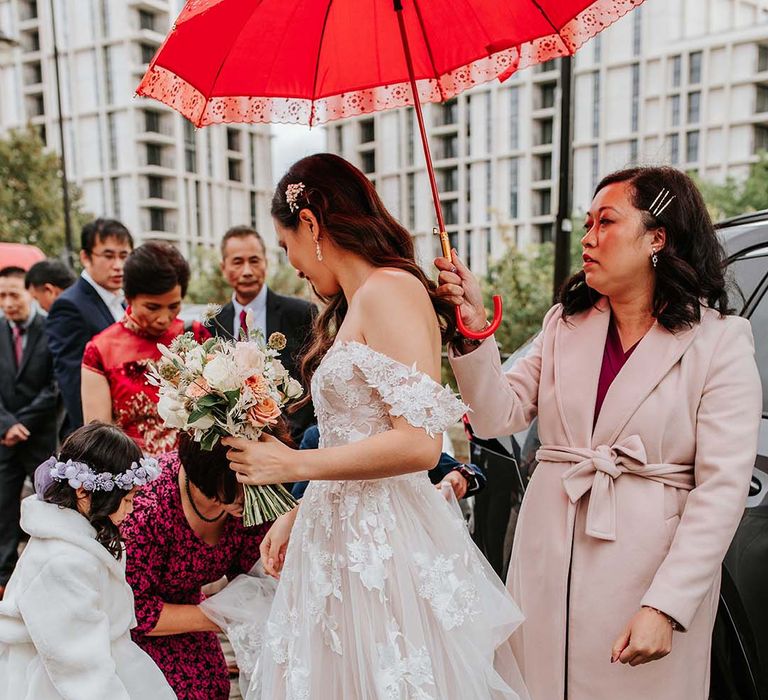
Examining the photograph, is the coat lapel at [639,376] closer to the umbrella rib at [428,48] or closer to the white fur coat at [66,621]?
the umbrella rib at [428,48]

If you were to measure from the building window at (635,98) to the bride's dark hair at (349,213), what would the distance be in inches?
2662

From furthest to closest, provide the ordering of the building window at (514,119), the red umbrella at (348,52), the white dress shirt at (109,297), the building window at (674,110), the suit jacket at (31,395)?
the building window at (514,119) < the building window at (674,110) < the suit jacket at (31,395) < the white dress shirt at (109,297) < the red umbrella at (348,52)

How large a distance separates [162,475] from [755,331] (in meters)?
1.88

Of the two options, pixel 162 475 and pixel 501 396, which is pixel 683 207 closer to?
pixel 501 396

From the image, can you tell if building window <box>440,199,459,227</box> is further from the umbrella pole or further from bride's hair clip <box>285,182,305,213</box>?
bride's hair clip <box>285,182,305,213</box>

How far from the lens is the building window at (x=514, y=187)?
66250 mm

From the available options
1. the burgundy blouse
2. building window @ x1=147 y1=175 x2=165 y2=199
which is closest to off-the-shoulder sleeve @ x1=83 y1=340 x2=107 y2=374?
the burgundy blouse

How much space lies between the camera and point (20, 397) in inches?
183

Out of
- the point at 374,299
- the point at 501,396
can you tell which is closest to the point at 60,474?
the point at 374,299

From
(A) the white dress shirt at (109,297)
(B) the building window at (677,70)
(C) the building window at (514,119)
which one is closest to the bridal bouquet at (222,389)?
(A) the white dress shirt at (109,297)

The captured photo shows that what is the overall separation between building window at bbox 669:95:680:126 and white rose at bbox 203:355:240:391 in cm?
6782

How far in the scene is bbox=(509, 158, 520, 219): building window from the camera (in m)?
66.2

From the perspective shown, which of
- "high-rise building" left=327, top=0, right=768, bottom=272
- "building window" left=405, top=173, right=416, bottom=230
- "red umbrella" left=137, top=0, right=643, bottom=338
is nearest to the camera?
"red umbrella" left=137, top=0, right=643, bottom=338

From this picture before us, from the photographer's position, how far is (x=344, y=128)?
7006cm
